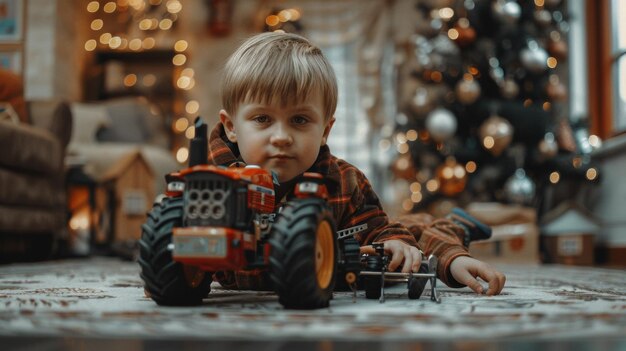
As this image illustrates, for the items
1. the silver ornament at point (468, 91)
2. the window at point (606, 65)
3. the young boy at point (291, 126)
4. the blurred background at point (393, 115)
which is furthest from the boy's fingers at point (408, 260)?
the window at point (606, 65)

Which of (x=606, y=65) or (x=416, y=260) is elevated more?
(x=606, y=65)

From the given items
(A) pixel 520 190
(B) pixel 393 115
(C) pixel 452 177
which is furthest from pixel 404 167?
(B) pixel 393 115

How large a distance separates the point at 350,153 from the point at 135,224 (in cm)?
190

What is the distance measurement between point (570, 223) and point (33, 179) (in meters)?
2.25

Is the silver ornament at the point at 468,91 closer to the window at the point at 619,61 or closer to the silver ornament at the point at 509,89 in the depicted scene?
the silver ornament at the point at 509,89

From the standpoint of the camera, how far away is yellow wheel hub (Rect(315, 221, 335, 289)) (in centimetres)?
89

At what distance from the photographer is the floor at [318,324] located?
2.03ft

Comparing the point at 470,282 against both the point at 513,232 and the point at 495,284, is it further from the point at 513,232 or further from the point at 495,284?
the point at 513,232

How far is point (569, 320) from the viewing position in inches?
29.9

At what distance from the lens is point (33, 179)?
2738 mm

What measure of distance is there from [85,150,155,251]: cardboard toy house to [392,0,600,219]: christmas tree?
1.49 m

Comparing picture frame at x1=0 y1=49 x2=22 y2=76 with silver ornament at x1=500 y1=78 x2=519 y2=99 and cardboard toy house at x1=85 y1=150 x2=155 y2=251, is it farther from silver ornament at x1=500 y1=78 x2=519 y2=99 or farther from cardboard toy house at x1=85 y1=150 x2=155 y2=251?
silver ornament at x1=500 y1=78 x2=519 y2=99

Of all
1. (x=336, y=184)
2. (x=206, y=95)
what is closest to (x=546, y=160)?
(x=336, y=184)

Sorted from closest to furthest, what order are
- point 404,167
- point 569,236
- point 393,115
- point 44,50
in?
point 569,236, point 404,167, point 44,50, point 393,115
